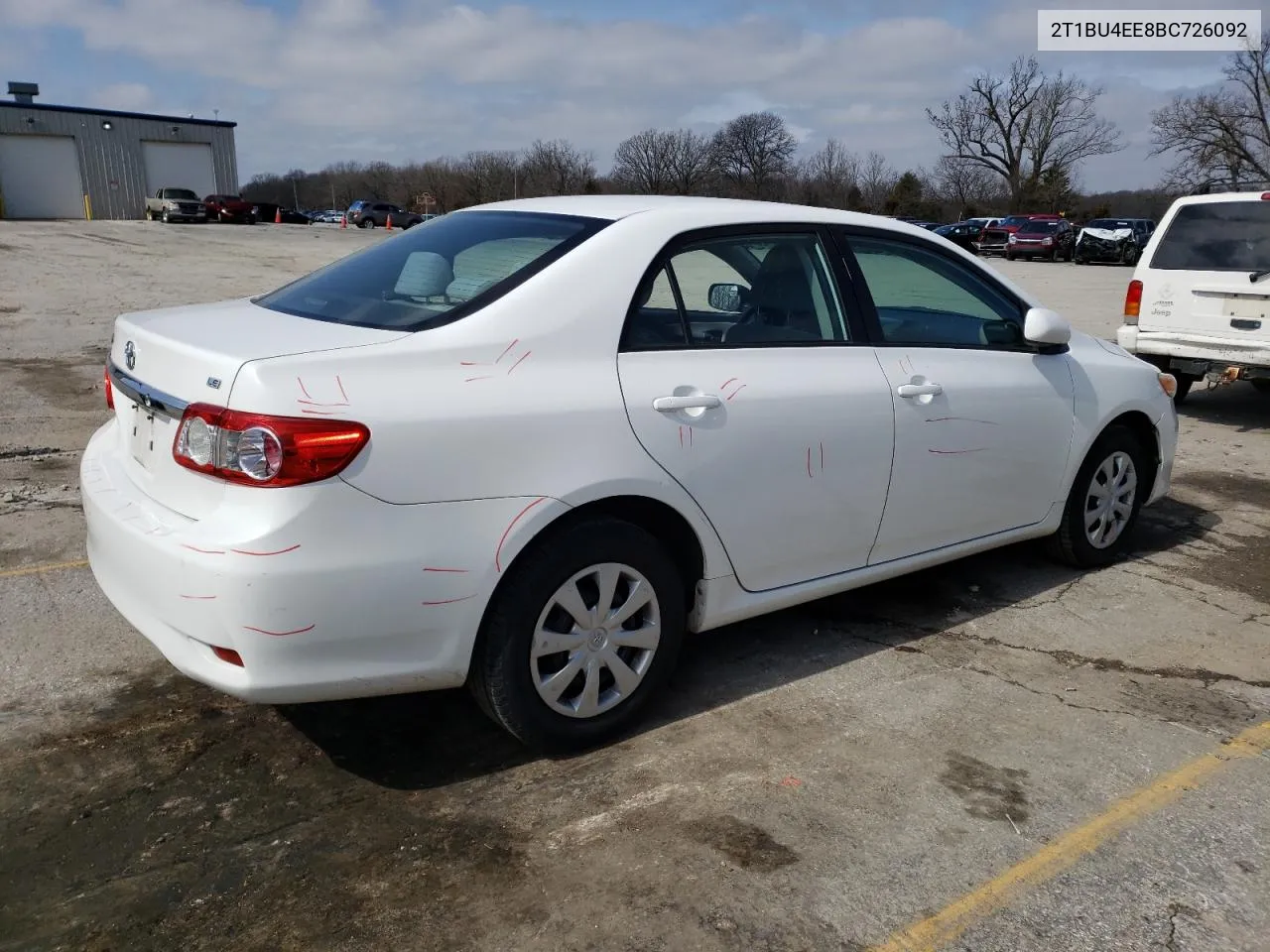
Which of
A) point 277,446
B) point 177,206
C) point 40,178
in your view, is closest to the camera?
point 277,446

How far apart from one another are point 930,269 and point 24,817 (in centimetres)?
370

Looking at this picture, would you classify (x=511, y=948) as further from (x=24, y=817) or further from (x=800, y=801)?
(x=24, y=817)

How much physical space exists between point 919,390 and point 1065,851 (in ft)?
Answer: 5.64

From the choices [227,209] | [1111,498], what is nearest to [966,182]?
[227,209]

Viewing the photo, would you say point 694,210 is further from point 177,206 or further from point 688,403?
point 177,206

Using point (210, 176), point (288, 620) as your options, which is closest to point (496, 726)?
point (288, 620)

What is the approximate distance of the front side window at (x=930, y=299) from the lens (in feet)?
13.0

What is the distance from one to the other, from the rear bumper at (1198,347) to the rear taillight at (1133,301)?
0.26 ft

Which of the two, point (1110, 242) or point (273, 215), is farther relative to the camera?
point (273, 215)

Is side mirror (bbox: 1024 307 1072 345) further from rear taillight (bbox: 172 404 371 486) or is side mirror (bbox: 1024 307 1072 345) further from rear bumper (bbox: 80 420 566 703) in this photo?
rear taillight (bbox: 172 404 371 486)

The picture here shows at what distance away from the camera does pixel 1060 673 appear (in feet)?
12.8

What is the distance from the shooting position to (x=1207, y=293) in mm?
8469

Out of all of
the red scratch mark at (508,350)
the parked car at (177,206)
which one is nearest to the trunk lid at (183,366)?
the red scratch mark at (508,350)

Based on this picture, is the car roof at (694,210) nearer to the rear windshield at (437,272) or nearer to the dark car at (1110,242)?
the rear windshield at (437,272)
